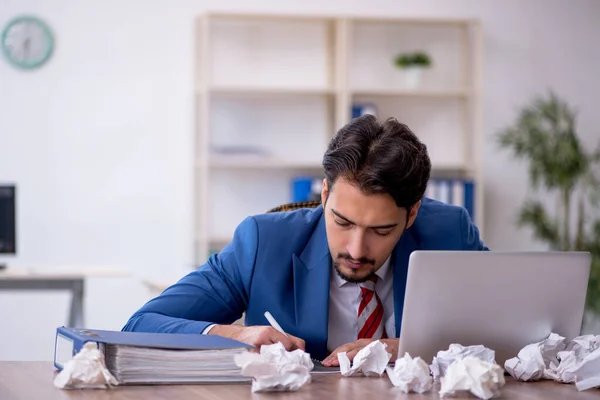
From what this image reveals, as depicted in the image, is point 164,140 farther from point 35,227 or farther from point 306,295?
point 306,295

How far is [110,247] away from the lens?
17.1 feet

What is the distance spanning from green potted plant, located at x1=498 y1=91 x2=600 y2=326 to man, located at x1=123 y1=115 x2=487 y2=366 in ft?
9.66

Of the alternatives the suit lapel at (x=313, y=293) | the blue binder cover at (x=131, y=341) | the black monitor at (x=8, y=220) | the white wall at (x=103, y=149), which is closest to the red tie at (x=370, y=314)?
the suit lapel at (x=313, y=293)

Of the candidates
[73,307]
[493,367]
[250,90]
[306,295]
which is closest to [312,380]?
[493,367]

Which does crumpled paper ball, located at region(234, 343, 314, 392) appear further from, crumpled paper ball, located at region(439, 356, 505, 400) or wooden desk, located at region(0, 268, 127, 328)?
wooden desk, located at region(0, 268, 127, 328)

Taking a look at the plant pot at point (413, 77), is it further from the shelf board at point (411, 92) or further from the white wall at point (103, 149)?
the white wall at point (103, 149)

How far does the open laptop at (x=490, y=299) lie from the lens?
5.02ft

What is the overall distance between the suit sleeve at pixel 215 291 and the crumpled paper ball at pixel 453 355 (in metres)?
0.59

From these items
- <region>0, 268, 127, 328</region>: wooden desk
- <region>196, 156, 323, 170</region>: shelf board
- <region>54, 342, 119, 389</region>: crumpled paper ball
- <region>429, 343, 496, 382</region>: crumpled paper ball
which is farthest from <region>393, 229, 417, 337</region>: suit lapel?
<region>196, 156, 323, 170</region>: shelf board

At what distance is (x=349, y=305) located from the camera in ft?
6.78

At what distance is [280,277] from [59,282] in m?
2.64

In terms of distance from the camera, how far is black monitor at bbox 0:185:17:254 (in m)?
4.46

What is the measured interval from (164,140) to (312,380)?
12.7ft

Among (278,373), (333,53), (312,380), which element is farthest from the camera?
(333,53)
